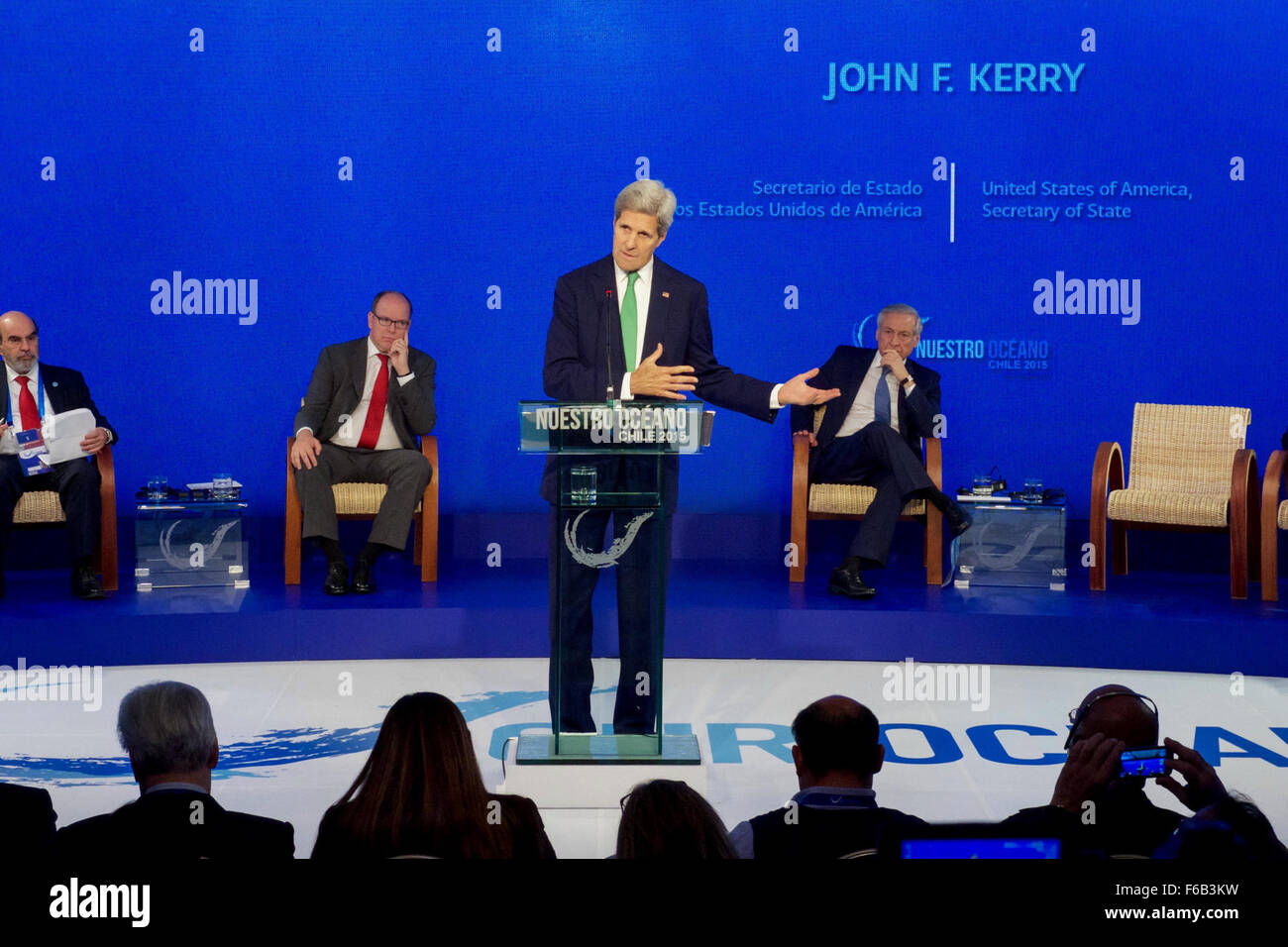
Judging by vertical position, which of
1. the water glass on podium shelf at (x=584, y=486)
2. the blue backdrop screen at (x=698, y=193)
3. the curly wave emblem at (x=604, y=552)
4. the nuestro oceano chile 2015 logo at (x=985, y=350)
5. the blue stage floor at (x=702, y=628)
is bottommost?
the blue stage floor at (x=702, y=628)

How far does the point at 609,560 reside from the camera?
11.1 feet

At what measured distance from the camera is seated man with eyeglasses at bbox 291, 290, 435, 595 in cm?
→ 577

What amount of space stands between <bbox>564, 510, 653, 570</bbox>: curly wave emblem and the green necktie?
431mm

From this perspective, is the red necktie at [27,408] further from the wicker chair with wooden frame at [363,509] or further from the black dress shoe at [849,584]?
the black dress shoe at [849,584]

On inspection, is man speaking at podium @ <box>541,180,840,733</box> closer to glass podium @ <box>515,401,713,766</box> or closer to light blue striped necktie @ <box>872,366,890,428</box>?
glass podium @ <box>515,401,713,766</box>

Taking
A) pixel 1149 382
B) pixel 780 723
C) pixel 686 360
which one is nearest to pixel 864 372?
pixel 1149 382

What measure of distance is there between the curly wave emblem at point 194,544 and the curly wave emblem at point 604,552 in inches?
111

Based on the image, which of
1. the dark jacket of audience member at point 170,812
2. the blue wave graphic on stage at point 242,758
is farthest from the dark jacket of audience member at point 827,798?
the blue wave graphic on stage at point 242,758

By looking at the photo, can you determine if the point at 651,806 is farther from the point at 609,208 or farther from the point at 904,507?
the point at 609,208

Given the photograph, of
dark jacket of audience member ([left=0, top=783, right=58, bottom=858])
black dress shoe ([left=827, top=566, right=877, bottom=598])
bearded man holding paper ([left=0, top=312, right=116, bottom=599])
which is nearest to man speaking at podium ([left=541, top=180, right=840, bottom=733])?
dark jacket of audience member ([left=0, top=783, right=58, bottom=858])

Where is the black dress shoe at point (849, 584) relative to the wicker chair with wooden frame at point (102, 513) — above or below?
below

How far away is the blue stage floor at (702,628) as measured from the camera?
507 cm
